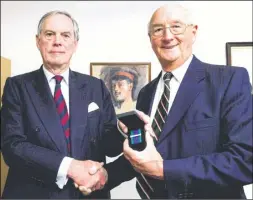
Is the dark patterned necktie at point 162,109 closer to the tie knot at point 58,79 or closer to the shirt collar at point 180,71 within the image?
the shirt collar at point 180,71

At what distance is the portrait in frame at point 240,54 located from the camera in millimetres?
2428

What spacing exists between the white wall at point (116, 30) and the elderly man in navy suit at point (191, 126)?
4.22 ft

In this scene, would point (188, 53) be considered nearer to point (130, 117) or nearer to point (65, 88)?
point (130, 117)

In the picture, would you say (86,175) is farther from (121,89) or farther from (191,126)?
(121,89)

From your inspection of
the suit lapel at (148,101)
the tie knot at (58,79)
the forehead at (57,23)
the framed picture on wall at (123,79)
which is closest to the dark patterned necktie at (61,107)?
the tie knot at (58,79)

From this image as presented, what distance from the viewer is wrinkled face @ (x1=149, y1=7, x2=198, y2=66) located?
1160mm

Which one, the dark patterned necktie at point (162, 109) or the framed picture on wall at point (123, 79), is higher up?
the framed picture on wall at point (123, 79)

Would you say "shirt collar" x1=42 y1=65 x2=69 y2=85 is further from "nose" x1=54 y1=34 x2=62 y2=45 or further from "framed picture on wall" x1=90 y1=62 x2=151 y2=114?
"framed picture on wall" x1=90 y1=62 x2=151 y2=114

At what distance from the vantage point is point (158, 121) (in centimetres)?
116

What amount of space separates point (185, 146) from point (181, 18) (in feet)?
1.65

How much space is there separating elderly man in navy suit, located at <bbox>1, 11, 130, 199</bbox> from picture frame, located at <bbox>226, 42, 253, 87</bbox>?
1.43 m

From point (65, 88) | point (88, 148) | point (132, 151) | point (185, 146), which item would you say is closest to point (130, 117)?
point (132, 151)

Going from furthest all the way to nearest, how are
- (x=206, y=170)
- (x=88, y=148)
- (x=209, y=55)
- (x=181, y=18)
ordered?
1. (x=209, y=55)
2. (x=88, y=148)
3. (x=181, y=18)
4. (x=206, y=170)

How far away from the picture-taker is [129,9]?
98.7 inches
